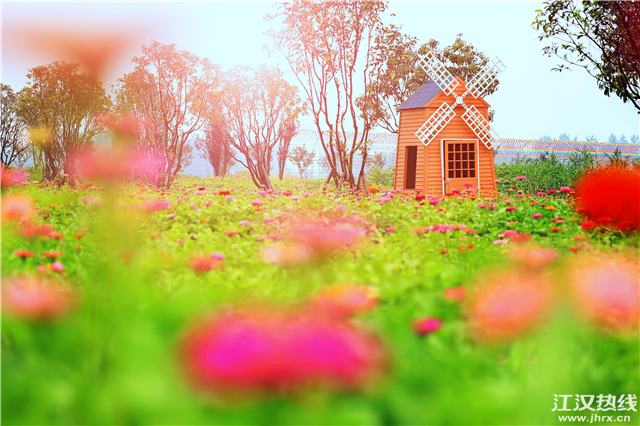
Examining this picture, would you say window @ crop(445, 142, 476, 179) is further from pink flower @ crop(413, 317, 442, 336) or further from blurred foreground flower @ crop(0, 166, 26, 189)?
pink flower @ crop(413, 317, 442, 336)

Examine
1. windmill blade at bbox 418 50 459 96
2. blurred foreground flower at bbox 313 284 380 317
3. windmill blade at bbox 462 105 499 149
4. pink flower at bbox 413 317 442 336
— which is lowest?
pink flower at bbox 413 317 442 336

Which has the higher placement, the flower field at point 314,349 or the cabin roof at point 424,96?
the cabin roof at point 424,96

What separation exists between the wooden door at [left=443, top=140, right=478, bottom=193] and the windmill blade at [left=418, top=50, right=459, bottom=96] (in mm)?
1187

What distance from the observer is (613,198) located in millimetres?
4926

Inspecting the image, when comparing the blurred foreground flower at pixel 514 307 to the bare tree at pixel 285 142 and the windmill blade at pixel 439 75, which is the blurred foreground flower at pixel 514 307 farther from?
the bare tree at pixel 285 142

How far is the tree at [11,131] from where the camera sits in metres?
12.8

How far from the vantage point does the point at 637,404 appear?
1431 mm

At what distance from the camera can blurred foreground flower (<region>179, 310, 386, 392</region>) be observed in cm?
74

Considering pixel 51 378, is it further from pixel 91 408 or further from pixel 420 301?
pixel 420 301

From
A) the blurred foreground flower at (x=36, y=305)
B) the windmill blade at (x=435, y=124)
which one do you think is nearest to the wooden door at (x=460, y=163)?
the windmill blade at (x=435, y=124)

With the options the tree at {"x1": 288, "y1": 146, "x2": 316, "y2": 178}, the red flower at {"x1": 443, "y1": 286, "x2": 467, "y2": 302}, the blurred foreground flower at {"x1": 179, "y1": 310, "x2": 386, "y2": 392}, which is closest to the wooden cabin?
the red flower at {"x1": 443, "y1": 286, "x2": 467, "y2": 302}

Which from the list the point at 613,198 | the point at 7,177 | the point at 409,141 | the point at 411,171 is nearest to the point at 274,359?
the point at 613,198

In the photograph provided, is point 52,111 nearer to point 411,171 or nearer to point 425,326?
point 411,171

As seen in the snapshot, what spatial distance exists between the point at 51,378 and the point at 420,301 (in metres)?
1.13
